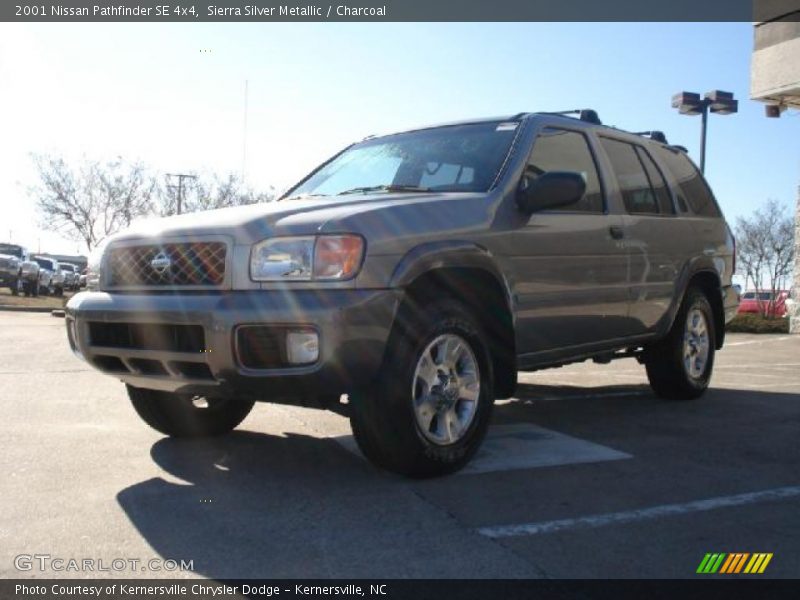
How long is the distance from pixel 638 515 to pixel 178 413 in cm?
276

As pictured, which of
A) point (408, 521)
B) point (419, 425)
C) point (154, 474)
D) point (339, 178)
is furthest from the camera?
point (339, 178)

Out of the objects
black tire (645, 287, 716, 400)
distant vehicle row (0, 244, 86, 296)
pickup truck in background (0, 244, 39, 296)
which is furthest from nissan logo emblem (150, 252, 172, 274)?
pickup truck in background (0, 244, 39, 296)

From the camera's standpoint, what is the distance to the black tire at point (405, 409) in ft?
12.2

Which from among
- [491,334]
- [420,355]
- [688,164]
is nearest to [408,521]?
[420,355]

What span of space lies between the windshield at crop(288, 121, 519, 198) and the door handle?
3.42ft

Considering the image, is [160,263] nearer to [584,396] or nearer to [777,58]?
[584,396]

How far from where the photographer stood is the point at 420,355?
153 inches

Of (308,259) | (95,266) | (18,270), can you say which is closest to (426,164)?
(308,259)

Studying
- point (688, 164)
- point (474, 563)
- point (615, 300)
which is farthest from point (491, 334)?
point (688, 164)

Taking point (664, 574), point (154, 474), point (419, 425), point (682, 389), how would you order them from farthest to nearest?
1. point (682, 389)
2. point (154, 474)
3. point (419, 425)
4. point (664, 574)

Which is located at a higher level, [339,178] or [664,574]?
[339,178]

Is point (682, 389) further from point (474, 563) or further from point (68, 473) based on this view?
point (68, 473)

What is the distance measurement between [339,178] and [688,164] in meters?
3.41

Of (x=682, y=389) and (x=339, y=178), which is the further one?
(x=682, y=389)
